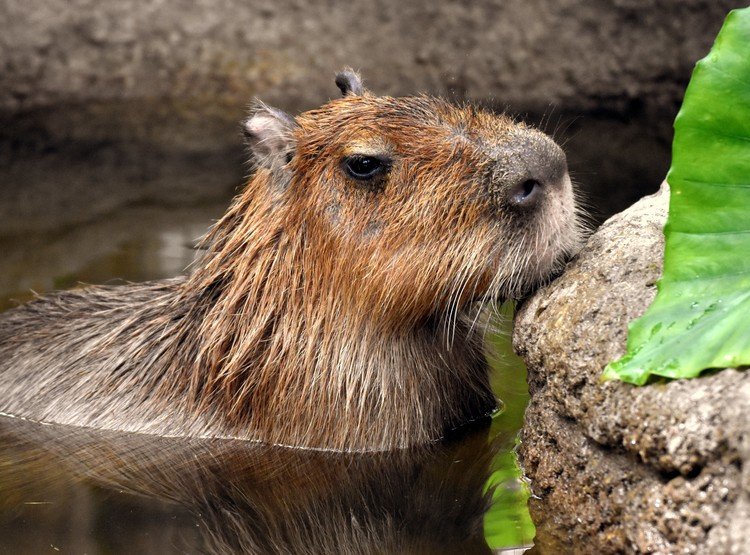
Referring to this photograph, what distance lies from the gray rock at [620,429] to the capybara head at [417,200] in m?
0.20

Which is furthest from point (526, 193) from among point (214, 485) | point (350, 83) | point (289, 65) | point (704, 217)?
point (289, 65)

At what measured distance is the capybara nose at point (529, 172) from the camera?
382 centimetres

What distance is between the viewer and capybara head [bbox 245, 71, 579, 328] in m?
3.85

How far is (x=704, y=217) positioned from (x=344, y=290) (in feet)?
5.05

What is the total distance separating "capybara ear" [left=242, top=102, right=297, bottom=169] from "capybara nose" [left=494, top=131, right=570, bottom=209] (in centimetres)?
86

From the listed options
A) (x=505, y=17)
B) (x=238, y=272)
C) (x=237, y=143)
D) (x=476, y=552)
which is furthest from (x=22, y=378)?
(x=505, y=17)

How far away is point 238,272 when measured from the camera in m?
4.42

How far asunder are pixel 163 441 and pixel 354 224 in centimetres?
128

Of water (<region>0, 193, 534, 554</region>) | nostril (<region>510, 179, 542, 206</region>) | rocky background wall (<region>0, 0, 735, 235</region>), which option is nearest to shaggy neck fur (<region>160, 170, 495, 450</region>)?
water (<region>0, 193, 534, 554</region>)

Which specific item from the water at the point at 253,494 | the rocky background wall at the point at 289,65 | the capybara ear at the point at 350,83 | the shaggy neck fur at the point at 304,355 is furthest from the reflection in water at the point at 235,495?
the rocky background wall at the point at 289,65

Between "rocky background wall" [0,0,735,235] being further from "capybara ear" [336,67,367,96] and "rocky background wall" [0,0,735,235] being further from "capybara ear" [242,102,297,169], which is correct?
"capybara ear" [242,102,297,169]

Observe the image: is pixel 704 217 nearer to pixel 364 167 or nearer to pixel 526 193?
pixel 526 193

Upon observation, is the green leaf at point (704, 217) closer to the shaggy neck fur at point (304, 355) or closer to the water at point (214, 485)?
the water at point (214, 485)

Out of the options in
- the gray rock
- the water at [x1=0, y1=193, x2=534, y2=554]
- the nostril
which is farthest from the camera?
the nostril
